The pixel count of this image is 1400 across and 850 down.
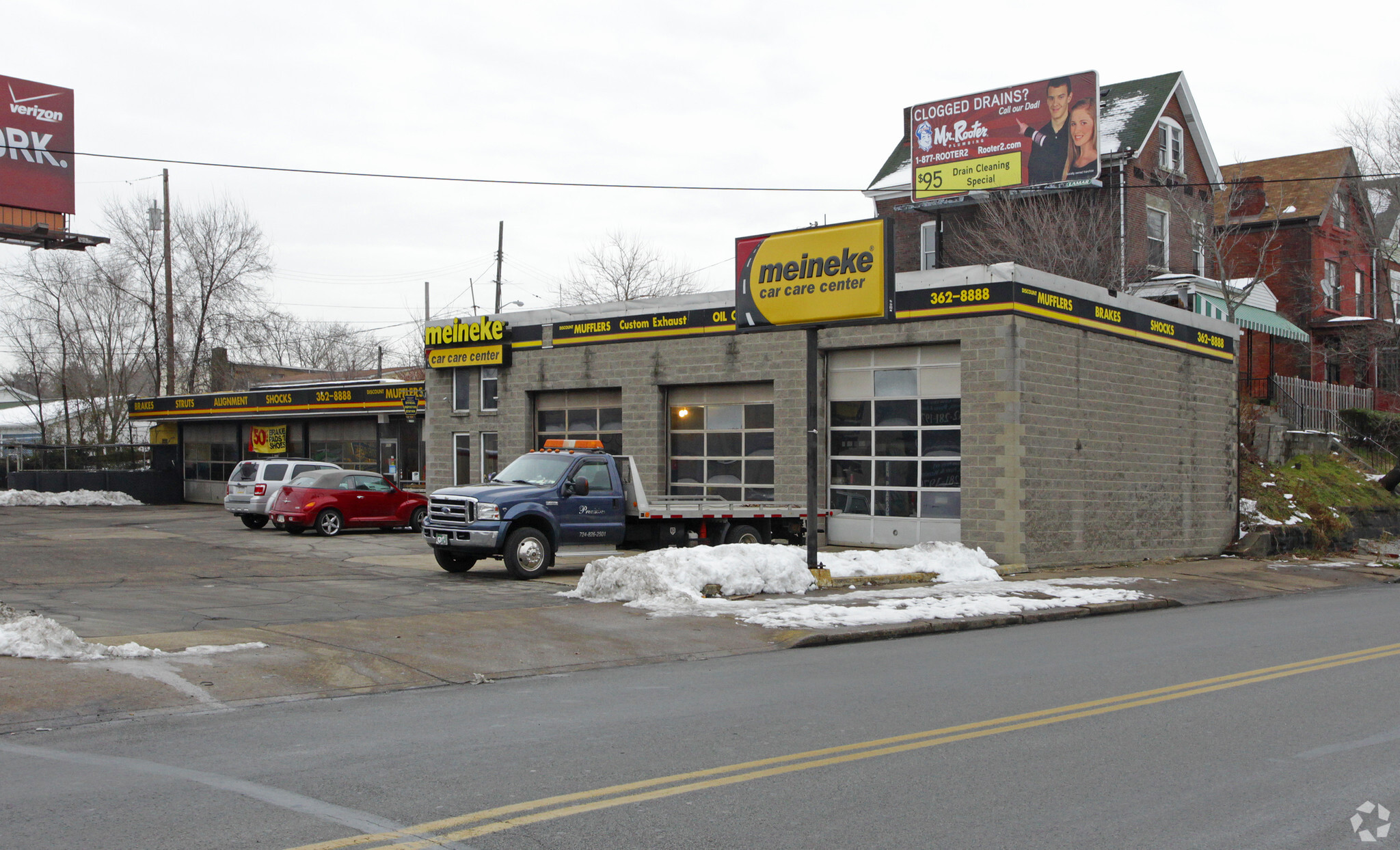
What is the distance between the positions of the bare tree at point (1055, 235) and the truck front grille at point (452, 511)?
20.9 m

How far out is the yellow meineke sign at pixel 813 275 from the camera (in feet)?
54.8

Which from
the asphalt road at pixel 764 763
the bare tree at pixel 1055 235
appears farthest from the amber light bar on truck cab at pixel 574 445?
the bare tree at pixel 1055 235

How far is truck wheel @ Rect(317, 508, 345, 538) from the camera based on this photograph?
2622 centimetres

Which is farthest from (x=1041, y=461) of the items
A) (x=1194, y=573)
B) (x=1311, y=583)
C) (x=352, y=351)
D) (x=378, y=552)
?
(x=352, y=351)

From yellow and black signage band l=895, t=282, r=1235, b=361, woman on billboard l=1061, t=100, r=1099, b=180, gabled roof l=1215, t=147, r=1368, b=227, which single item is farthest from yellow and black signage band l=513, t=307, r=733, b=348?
gabled roof l=1215, t=147, r=1368, b=227

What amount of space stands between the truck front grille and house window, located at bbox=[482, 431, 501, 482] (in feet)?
37.6

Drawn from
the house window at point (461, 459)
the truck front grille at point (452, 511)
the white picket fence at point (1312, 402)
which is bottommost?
the truck front grille at point (452, 511)

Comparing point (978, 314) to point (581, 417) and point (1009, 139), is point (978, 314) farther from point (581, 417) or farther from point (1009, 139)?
point (1009, 139)

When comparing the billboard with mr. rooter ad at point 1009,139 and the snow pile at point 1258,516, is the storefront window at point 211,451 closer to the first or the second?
the billboard with mr. rooter ad at point 1009,139

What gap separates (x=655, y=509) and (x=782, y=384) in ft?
18.6

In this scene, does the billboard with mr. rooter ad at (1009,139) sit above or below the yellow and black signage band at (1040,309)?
above

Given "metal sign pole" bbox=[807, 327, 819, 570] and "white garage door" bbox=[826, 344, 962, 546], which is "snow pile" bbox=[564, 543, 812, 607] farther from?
"white garage door" bbox=[826, 344, 962, 546]

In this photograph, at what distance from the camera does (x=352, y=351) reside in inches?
3238

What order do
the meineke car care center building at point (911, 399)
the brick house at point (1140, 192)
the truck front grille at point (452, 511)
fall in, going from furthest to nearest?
the brick house at point (1140, 192) < the meineke car care center building at point (911, 399) < the truck front grille at point (452, 511)
